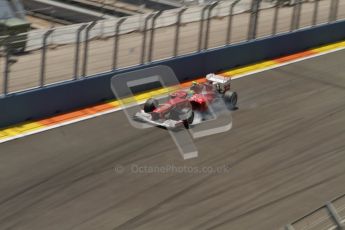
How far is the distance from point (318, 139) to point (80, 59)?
6879mm

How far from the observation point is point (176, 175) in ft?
44.6

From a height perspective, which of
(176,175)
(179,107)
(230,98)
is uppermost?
(179,107)

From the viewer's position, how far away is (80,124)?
16203 millimetres

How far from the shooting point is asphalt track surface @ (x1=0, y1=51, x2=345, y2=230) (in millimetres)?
12016

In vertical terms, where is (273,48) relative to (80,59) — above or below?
below

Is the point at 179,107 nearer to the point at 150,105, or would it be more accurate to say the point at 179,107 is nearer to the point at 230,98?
the point at 150,105

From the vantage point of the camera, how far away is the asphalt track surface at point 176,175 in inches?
473

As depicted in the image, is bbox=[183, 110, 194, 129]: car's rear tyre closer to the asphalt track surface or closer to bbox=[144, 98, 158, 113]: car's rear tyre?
the asphalt track surface

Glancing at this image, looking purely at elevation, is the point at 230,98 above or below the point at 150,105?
below

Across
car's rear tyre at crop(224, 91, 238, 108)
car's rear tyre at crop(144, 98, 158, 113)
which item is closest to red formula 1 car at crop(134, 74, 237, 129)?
car's rear tyre at crop(144, 98, 158, 113)

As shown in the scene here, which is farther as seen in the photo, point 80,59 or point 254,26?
point 254,26

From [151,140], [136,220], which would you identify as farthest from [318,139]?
[136,220]

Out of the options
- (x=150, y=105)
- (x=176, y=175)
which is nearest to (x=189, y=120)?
(x=150, y=105)

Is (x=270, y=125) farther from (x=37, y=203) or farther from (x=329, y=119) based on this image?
(x=37, y=203)
